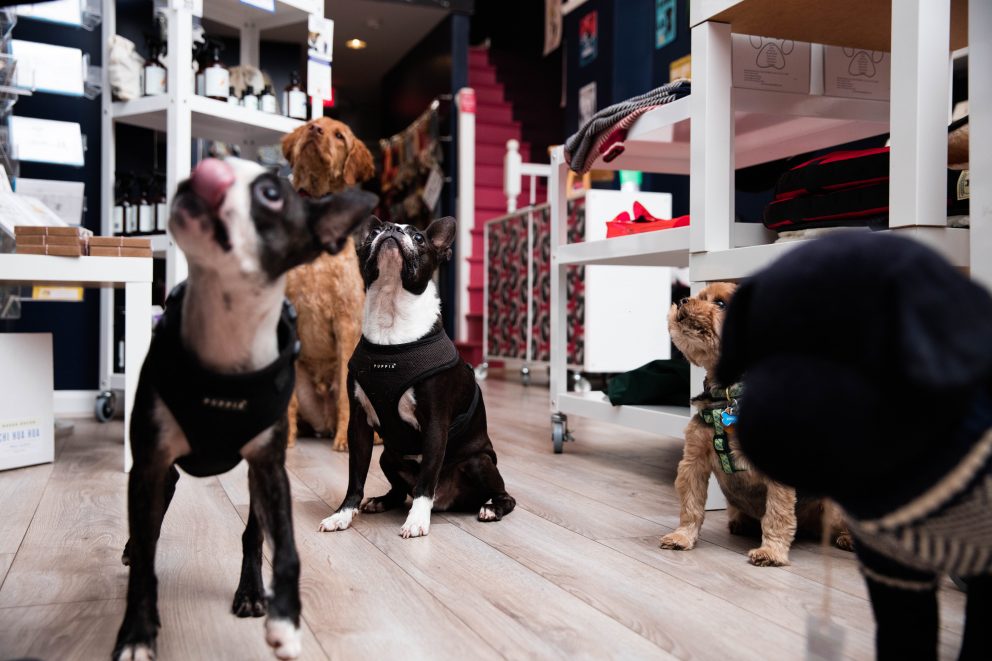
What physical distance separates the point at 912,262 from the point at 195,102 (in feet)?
10.9

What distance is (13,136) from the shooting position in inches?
137

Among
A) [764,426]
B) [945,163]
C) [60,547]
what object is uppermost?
[945,163]

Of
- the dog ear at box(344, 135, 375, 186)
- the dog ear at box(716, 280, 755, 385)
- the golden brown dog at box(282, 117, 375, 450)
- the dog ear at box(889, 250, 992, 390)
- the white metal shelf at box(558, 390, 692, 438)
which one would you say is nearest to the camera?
the dog ear at box(889, 250, 992, 390)

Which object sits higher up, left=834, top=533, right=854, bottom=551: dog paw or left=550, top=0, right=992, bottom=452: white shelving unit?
left=550, top=0, right=992, bottom=452: white shelving unit

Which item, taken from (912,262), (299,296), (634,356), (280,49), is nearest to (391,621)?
(912,262)

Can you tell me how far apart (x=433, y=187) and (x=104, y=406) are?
4154mm

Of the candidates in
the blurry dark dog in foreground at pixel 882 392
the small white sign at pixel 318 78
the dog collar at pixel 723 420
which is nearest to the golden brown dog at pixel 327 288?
the small white sign at pixel 318 78

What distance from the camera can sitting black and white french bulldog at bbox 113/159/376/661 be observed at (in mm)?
941

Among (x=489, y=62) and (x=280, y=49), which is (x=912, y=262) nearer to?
(x=280, y=49)

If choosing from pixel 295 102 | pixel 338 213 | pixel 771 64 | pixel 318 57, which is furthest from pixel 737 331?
pixel 295 102

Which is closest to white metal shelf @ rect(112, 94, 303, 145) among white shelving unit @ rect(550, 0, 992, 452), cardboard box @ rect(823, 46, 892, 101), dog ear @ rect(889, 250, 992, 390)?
white shelving unit @ rect(550, 0, 992, 452)

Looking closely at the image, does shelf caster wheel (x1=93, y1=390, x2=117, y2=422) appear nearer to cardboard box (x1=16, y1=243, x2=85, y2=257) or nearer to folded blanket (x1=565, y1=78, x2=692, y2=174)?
cardboard box (x1=16, y1=243, x2=85, y2=257)

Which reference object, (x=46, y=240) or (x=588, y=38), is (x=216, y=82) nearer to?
(x=46, y=240)

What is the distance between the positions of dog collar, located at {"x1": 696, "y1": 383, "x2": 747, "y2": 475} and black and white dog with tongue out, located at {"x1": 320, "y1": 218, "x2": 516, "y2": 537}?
637 mm
